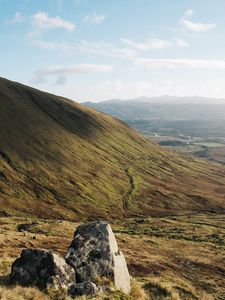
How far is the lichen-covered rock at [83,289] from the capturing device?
65.2 feet

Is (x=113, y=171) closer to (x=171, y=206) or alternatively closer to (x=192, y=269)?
(x=171, y=206)

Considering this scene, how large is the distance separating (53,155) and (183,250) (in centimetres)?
11974

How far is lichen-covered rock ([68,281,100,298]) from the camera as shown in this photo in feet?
65.2

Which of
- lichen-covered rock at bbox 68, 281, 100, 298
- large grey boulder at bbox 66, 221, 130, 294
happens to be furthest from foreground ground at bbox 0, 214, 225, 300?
large grey boulder at bbox 66, 221, 130, 294

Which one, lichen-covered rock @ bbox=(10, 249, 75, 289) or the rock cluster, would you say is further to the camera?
the rock cluster

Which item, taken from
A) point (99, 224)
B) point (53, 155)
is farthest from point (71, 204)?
point (99, 224)

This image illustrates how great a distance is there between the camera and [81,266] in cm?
2233

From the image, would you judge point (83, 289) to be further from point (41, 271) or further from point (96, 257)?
point (96, 257)

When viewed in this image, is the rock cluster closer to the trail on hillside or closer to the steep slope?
the steep slope

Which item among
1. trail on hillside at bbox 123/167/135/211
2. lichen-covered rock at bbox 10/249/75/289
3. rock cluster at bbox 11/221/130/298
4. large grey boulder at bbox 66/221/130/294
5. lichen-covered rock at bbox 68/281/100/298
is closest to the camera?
lichen-covered rock at bbox 68/281/100/298

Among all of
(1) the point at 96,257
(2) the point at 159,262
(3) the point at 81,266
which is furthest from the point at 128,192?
(3) the point at 81,266

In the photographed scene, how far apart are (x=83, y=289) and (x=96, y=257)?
3023mm

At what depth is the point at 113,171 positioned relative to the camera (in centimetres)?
19038

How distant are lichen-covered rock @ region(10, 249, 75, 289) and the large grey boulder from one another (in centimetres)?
120
